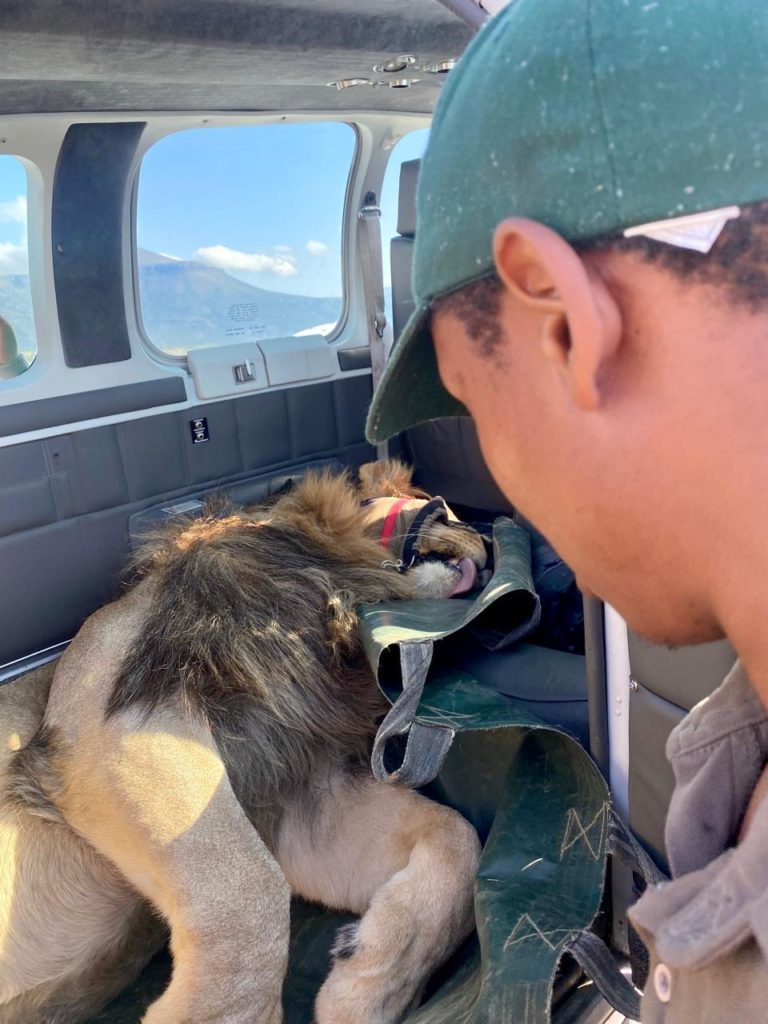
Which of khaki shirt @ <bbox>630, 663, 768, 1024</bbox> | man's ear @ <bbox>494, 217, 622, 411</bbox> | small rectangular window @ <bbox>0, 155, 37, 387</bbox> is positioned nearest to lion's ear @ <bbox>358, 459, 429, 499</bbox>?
small rectangular window @ <bbox>0, 155, 37, 387</bbox>

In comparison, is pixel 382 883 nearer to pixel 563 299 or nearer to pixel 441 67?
pixel 563 299

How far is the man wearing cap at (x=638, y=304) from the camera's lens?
68 cm

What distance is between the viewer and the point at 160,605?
231 centimetres

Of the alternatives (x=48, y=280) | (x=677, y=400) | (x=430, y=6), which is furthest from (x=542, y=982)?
(x=48, y=280)

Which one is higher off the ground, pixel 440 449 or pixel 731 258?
pixel 731 258

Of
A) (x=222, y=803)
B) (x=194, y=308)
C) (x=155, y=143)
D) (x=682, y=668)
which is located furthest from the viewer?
(x=194, y=308)

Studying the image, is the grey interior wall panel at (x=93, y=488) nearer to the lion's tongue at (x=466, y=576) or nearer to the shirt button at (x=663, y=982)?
the lion's tongue at (x=466, y=576)

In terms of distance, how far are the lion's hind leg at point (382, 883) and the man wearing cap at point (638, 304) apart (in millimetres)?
1017

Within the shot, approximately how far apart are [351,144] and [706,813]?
392 cm

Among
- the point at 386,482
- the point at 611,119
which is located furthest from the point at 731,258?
the point at 386,482

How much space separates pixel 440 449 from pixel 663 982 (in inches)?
126

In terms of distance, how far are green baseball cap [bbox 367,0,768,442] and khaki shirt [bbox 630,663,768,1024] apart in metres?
0.51

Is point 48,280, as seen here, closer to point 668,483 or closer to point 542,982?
point 542,982

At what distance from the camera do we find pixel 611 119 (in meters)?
0.69
